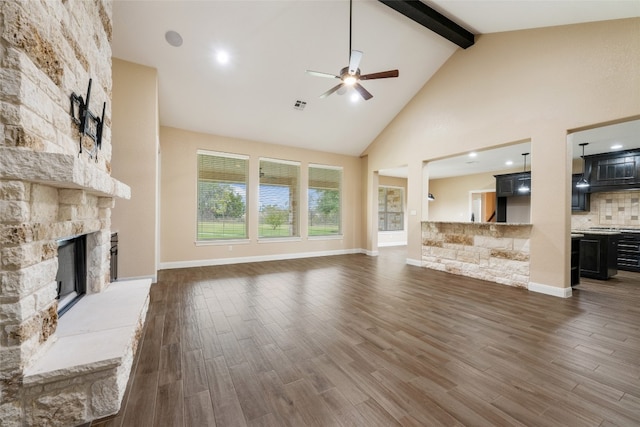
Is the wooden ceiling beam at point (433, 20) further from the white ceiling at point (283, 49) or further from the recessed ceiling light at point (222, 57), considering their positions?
the recessed ceiling light at point (222, 57)

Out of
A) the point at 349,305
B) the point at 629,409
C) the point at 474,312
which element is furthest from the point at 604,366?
the point at 349,305

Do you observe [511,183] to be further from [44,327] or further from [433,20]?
[44,327]

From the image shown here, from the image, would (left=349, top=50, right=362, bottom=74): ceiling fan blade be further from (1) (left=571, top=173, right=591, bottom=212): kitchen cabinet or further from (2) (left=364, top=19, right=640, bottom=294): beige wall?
(1) (left=571, top=173, right=591, bottom=212): kitchen cabinet

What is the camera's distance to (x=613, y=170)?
19.0 feet

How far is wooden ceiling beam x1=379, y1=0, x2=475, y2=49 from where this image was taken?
12.4ft

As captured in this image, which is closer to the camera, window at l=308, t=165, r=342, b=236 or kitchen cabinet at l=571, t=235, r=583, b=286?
kitchen cabinet at l=571, t=235, r=583, b=286

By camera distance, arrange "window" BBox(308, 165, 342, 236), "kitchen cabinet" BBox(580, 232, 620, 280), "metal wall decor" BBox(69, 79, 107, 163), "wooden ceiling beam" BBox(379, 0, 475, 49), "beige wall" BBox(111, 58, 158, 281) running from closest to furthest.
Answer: "metal wall decor" BBox(69, 79, 107, 163) < "wooden ceiling beam" BBox(379, 0, 475, 49) < "beige wall" BBox(111, 58, 158, 281) < "kitchen cabinet" BBox(580, 232, 620, 280) < "window" BBox(308, 165, 342, 236)

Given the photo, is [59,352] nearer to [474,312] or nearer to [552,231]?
[474,312]

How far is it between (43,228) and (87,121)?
1.08 meters

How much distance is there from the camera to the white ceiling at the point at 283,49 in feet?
11.3

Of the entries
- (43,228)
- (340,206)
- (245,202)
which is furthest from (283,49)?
(340,206)

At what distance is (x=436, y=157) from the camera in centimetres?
546

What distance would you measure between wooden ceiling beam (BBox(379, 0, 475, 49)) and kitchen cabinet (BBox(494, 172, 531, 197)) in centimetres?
464

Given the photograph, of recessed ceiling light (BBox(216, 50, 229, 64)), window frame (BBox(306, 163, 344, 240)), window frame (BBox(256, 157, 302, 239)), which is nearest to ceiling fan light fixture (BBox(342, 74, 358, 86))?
recessed ceiling light (BBox(216, 50, 229, 64))
